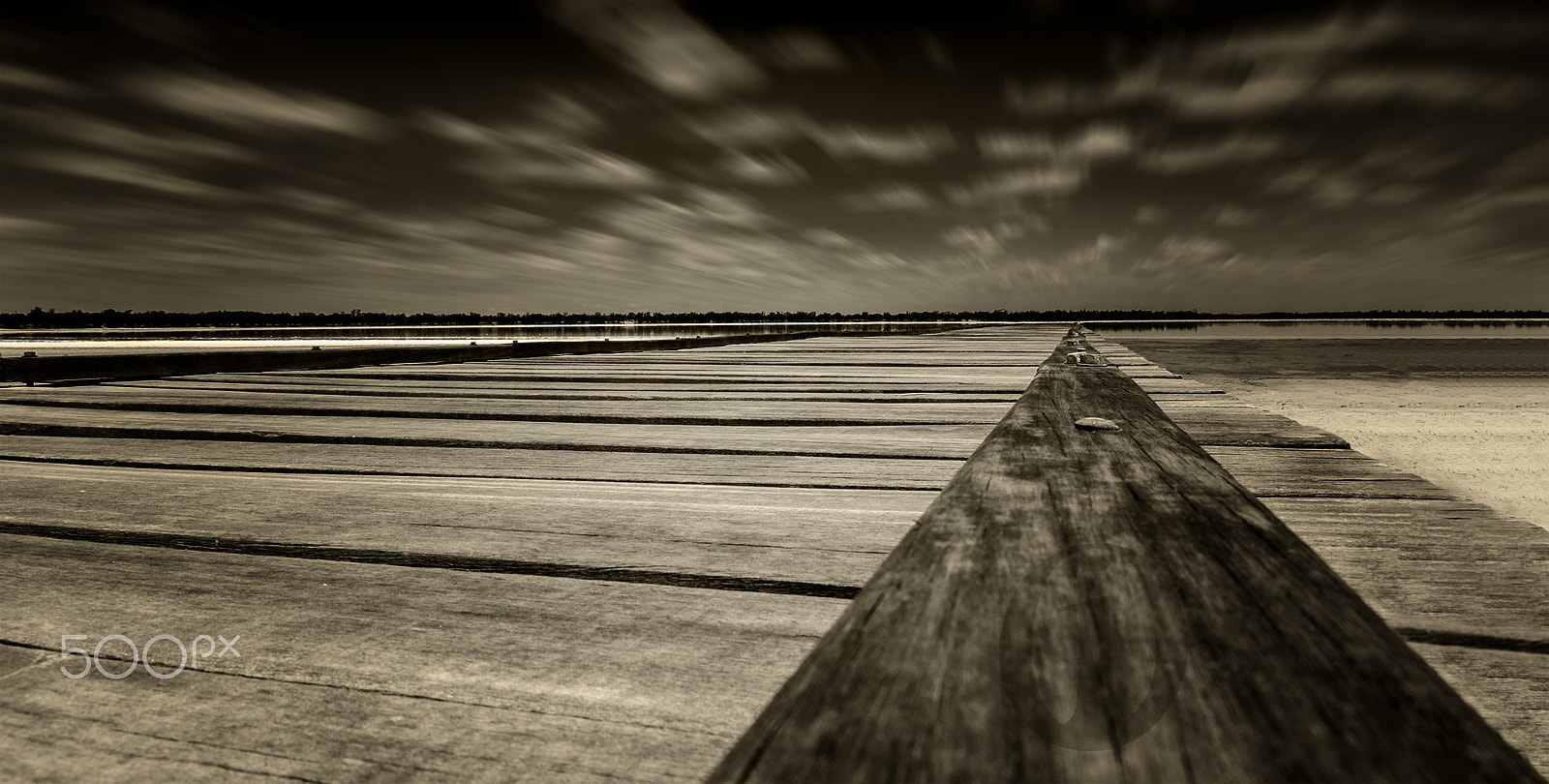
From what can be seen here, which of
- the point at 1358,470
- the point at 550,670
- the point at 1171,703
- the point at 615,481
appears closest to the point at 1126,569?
the point at 1171,703

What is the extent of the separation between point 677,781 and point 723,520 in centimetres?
62

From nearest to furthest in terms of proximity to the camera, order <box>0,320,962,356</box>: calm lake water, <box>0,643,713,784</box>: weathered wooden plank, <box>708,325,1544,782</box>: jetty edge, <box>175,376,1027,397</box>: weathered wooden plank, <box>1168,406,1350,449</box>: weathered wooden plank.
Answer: <box>708,325,1544,782</box>: jetty edge, <box>0,643,713,784</box>: weathered wooden plank, <box>1168,406,1350,449</box>: weathered wooden plank, <box>175,376,1027,397</box>: weathered wooden plank, <box>0,320,962,356</box>: calm lake water

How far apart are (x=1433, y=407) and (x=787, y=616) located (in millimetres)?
11438

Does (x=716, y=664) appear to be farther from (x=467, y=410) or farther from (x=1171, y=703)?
(x=467, y=410)

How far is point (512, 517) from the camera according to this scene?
1.13 m

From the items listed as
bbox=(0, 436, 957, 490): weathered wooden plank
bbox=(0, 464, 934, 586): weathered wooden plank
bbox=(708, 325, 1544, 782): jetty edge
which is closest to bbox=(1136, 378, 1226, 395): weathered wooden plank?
bbox=(0, 436, 957, 490): weathered wooden plank

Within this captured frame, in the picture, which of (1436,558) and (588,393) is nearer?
(1436,558)

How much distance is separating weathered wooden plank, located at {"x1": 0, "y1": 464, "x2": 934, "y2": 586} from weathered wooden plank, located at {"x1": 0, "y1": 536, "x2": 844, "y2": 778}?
9 cm

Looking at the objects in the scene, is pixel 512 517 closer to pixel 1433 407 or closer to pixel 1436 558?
pixel 1436 558

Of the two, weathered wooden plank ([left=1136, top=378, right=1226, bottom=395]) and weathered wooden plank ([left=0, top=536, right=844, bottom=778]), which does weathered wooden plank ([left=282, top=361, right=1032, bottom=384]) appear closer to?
weathered wooden plank ([left=1136, top=378, right=1226, bottom=395])

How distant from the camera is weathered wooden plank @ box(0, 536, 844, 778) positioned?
1.82ft

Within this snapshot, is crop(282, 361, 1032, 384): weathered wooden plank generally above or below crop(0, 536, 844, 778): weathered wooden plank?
above

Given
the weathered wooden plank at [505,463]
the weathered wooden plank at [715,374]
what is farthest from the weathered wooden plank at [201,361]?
the weathered wooden plank at [505,463]

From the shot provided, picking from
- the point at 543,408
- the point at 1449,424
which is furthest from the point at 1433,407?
the point at 543,408
